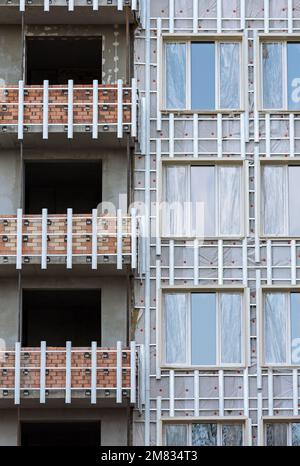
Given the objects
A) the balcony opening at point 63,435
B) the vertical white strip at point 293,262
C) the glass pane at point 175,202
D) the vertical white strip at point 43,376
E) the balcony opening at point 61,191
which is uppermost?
the balcony opening at point 61,191

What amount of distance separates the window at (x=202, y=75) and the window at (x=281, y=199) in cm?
213

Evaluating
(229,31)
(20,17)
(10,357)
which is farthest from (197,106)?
(10,357)

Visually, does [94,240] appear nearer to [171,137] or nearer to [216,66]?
[171,137]

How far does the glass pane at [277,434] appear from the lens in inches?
1663

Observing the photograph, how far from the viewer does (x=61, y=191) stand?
1911 inches

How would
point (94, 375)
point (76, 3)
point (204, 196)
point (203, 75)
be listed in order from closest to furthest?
point (94, 375) < point (204, 196) < point (76, 3) < point (203, 75)

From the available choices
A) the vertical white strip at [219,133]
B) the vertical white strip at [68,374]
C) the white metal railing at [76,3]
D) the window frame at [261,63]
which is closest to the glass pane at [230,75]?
the vertical white strip at [219,133]

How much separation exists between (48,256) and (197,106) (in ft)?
19.1

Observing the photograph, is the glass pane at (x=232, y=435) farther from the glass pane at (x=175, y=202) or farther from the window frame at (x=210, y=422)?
the glass pane at (x=175, y=202)

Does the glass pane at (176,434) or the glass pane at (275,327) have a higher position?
the glass pane at (275,327)

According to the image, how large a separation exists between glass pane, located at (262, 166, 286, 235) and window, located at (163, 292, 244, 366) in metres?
2.03

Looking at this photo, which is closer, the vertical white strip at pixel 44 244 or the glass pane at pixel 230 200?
the vertical white strip at pixel 44 244

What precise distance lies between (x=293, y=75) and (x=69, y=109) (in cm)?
614

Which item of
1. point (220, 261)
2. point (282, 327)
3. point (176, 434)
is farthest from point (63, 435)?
point (282, 327)
